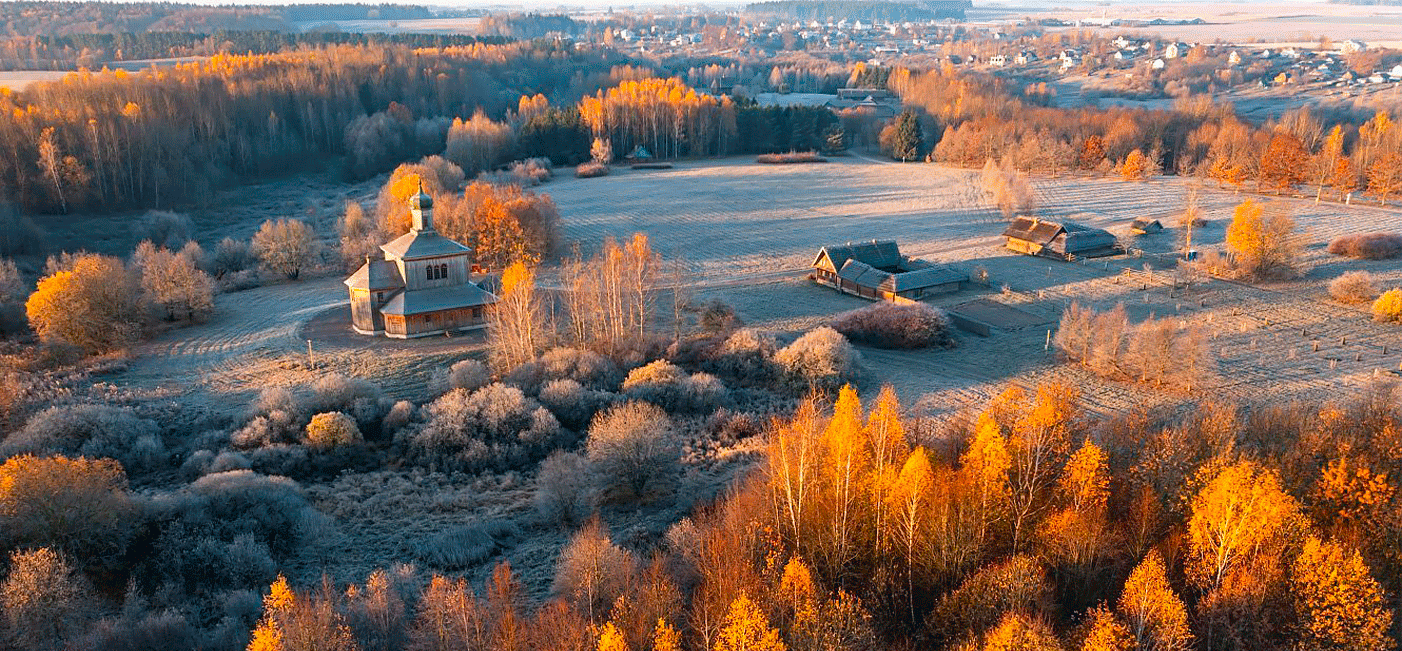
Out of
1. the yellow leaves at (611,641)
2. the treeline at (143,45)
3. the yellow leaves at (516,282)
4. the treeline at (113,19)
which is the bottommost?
the yellow leaves at (611,641)

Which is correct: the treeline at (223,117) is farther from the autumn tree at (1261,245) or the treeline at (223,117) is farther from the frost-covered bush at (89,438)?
the autumn tree at (1261,245)

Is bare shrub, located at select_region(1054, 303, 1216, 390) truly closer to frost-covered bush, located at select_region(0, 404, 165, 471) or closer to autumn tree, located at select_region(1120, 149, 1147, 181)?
A: frost-covered bush, located at select_region(0, 404, 165, 471)

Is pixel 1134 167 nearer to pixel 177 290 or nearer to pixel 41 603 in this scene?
pixel 177 290

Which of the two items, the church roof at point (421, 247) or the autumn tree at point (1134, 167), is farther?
the autumn tree at point (1134, 167)

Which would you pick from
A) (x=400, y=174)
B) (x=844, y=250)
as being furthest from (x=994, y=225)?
(x=400, y=174)

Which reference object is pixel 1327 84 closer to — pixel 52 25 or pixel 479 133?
pixel 479 133

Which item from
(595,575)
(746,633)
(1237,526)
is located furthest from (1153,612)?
(595,575)

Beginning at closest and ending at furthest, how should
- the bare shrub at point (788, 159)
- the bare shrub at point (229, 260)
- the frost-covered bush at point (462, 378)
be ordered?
the frost-covered bush at point (462, 378)
the bare shrub at point (229, 260)
the bare shrub at point (788, 159)

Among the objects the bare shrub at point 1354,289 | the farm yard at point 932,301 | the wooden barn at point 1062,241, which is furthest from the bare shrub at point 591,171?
the bare shrub at point 1354,289
